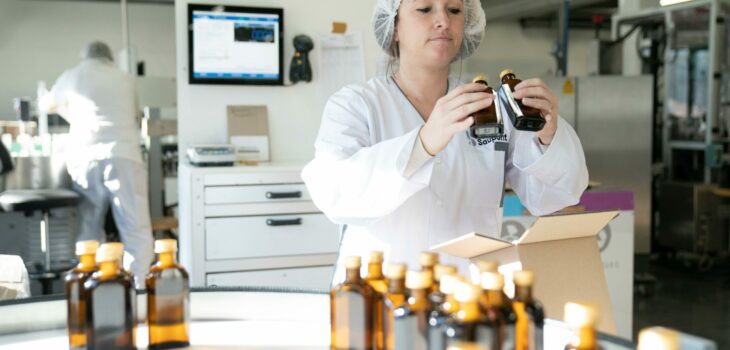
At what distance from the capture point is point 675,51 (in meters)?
7.29

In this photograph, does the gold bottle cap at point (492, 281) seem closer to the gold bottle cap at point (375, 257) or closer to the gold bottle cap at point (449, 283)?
the gold bottle cap at point (449, 283)

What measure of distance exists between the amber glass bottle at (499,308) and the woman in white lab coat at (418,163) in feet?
2.09

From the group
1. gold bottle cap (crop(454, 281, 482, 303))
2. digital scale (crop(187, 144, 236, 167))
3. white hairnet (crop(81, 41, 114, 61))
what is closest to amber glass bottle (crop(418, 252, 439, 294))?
gold bottle cap (crop(454, 281, 482, 303))

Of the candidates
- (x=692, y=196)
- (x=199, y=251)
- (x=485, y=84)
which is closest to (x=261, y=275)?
(x=199, y=251)

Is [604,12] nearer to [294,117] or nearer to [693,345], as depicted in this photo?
[294,117]

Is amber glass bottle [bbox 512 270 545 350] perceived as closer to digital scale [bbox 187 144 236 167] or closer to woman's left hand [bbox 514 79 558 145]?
woman's left hand [bbox 514 79 558 145]

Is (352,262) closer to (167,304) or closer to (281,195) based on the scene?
(167,304)

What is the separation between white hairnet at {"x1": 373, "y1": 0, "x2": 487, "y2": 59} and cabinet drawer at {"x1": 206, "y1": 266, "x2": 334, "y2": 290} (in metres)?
1.94

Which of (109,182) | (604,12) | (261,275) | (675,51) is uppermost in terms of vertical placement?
(604,12)

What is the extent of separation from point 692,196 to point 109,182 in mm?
4919

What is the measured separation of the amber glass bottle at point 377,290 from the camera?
1164mm

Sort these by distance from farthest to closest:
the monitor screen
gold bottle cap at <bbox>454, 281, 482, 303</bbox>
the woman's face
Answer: the monitor screen → the woman's face → gold bottle cap at <bbox>454, 281, 482, 303</bbox>

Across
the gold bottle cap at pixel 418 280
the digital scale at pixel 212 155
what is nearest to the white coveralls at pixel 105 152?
the digital scale at pixel 212 155

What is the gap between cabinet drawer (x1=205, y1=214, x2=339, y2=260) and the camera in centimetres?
385
